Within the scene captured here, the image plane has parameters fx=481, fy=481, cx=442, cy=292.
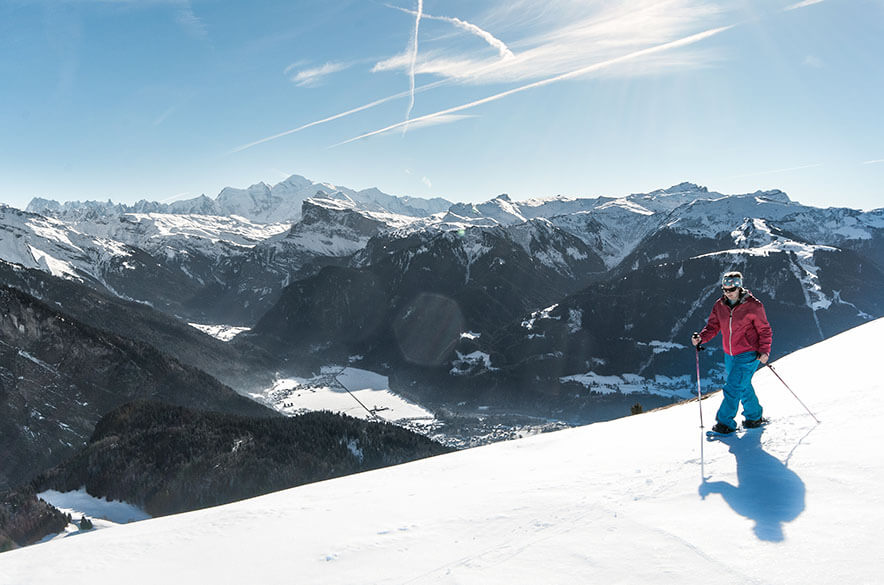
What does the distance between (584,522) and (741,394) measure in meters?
7.40

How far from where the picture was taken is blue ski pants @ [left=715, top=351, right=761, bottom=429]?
13.1 m

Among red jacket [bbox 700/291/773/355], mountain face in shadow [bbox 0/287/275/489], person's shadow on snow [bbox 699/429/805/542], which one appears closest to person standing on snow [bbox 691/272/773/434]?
red jacket [bbox 700/291/773/355]

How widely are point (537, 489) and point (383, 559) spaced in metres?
4.08

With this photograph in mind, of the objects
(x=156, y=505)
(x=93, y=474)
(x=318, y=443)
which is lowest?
(x=318, y=443)

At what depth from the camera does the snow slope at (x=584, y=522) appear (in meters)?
6.93

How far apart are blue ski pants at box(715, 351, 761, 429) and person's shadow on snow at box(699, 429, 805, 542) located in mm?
2095

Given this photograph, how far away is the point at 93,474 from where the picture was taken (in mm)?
68625

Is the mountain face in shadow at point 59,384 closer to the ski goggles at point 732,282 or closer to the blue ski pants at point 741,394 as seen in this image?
the blue ski pants at point 741,394

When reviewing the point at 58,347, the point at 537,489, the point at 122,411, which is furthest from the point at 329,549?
the point at 58,347

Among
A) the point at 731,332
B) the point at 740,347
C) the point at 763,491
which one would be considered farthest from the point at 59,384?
the point at 763,491

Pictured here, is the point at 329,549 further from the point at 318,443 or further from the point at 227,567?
the point at 318,443

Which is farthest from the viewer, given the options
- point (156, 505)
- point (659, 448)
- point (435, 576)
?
point (156, 505)

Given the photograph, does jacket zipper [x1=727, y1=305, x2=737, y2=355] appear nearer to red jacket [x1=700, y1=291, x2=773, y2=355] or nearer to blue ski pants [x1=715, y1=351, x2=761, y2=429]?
red jacket [x1=700, y1=291, x2=773, y2=355]

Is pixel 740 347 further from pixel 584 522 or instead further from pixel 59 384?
pixel 59 384
